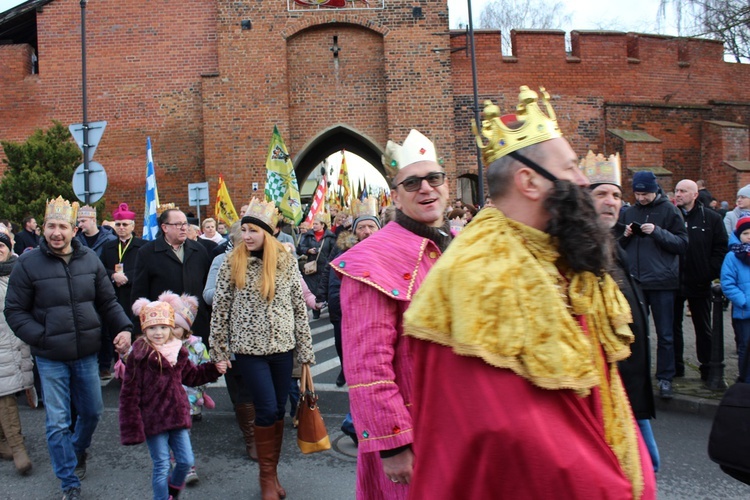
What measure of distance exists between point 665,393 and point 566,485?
5.49 m

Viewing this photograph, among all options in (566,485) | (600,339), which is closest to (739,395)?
(600,339)

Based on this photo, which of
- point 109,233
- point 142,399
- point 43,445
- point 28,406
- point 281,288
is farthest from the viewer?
point 109,233

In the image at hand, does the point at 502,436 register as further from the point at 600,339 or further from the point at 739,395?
the point at 739,395

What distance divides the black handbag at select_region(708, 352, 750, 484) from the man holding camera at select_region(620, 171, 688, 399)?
4382 mm

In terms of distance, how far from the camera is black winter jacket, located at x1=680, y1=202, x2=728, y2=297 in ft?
23.6

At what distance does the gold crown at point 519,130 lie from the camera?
1816 mm

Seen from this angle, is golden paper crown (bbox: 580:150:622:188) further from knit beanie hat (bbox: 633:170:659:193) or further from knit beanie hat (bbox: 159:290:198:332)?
knit beanie hat (bbox: 159:290:198:332)

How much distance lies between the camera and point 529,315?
5.41 ft

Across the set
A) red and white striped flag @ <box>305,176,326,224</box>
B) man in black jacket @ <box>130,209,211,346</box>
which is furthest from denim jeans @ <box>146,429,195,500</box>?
red and white striped flag @ <box>305,176,326,224</box>

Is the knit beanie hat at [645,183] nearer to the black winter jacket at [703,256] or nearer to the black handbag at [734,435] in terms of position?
the black winter jacket at [703,256]

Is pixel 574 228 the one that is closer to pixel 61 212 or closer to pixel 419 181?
pixel 419 181

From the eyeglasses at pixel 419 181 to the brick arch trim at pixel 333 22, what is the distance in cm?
1751

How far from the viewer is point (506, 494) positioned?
1.60m

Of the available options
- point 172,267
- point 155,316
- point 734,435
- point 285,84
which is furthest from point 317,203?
point 734,435
